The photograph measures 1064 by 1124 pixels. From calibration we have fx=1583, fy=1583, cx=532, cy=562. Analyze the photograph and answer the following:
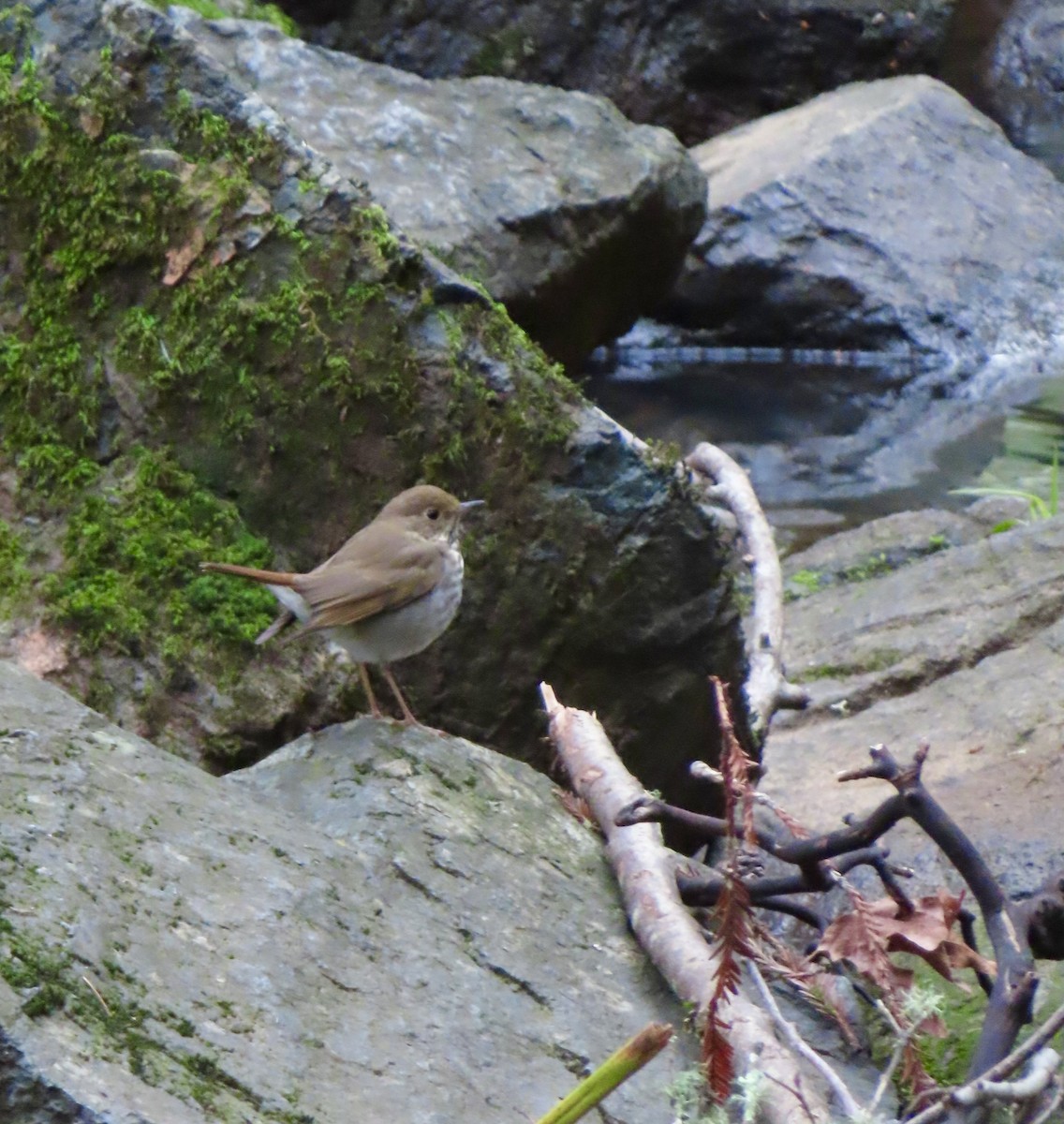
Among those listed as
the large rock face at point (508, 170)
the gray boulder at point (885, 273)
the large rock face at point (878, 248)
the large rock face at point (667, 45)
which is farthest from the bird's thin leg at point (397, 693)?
the large rock face at point (667, 45)

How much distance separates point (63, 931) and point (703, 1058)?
102cm

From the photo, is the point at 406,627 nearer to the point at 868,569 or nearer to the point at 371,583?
the point at 371,583

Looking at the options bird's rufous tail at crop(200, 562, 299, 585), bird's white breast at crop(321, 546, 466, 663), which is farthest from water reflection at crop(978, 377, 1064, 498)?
bird's rufous tail at crop(200, 562, 299, 585)

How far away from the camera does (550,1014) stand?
2.61 m

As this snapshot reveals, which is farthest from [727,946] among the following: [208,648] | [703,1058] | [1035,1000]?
[208,648]

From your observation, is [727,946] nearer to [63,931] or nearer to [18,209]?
[63,931]

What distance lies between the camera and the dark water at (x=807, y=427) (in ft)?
29.3

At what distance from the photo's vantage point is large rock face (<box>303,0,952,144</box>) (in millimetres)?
13039

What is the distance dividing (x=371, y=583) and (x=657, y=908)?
1098mm

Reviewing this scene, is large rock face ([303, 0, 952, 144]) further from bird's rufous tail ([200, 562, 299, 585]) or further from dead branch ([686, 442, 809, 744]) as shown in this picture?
bird's rufous tail ([200, 562, 299, 585])

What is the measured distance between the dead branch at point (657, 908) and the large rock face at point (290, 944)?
0.20ft

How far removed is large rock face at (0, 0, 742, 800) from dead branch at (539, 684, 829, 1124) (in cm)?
64

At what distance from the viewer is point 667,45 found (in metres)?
13.7

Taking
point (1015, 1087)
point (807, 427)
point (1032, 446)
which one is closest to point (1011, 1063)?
point (1015, 1087)
